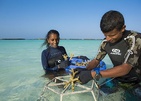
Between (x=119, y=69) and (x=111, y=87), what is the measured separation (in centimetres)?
110

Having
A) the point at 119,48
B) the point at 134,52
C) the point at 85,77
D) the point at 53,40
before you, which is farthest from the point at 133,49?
the point at 53,40

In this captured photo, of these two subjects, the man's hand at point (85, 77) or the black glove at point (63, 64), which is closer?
the man's hand at point (85, 77)

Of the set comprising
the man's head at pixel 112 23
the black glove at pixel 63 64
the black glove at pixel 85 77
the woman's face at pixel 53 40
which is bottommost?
the black glove at pixel 63 64

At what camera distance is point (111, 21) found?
93.3 inches

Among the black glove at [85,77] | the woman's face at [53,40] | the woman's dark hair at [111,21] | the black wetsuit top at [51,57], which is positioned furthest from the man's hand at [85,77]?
the woman's face at [53,40]

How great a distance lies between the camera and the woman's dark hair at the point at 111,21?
237 cm

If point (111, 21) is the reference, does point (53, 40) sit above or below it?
below

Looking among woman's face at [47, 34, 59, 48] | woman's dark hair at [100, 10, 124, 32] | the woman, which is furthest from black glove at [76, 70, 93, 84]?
woman's face at [47, 34, 59, 48]

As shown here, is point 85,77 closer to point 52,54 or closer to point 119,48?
point 119,48

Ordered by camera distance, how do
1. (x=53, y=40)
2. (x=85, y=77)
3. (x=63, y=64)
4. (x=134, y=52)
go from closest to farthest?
(x=85, y=77), (x=134, y=52), (x=63, y=64), (x=53, y=40)

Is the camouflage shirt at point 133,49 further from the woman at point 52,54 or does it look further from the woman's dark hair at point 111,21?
the woman at point 52,54

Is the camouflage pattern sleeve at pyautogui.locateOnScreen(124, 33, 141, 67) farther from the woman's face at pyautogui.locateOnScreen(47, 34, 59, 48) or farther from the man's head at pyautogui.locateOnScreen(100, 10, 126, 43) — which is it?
the woman's face at pyautogui.locateOnScreen(47, 34, 59, 48)

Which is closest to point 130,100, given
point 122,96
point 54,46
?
point 122,96

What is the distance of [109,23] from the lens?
7.77ft
